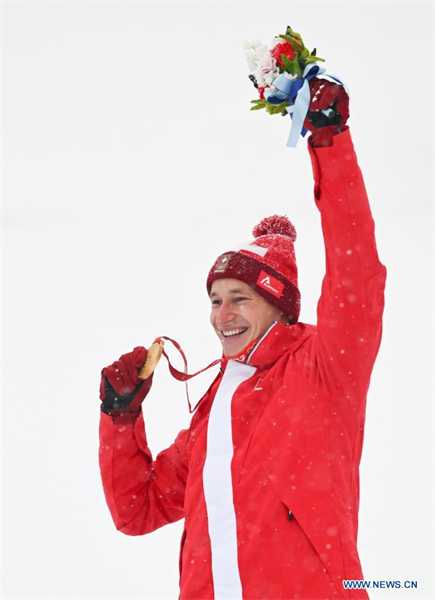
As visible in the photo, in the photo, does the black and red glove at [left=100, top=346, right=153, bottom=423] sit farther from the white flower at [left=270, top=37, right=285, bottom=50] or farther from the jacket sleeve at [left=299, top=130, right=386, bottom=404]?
the white flower at [left=270, top=37, right=285, bottom=50]

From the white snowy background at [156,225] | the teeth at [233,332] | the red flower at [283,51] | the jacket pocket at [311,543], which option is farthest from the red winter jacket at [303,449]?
the white snowy background at [156,225]

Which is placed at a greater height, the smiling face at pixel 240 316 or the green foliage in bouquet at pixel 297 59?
the green foliage in bouquet at pixel 297 59

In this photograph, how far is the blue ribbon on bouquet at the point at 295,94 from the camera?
55.8 inches

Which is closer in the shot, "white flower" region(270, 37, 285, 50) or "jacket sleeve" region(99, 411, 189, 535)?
"white flower" region(270, 37, 285, 50)

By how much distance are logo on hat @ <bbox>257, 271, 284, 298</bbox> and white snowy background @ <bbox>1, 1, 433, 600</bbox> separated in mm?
2313

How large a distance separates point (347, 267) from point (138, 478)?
870mm

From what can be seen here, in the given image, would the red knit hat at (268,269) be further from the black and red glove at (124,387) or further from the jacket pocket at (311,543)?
the jacket pocket at (311,543)

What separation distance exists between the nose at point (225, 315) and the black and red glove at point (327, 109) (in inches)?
20.4

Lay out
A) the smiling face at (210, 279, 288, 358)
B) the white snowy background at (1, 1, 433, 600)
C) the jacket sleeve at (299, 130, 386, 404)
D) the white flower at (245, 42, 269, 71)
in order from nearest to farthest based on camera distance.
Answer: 1. the jacket sleeve at (299, 130, 386, 404)
2. the white flower at (245, 42, 269, 71)
3. the smiling face at (210, 279, 288, 358)
4. the white snowy background at (1, 1, 433, 600)

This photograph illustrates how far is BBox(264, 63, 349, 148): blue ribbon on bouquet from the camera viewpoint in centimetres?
142

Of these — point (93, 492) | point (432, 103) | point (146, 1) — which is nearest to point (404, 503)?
point (93, 492)

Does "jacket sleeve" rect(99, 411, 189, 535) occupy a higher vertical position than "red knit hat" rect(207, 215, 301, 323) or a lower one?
lower

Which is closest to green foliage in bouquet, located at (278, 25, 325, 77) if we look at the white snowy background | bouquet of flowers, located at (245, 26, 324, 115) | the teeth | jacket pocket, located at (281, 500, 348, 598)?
bouquet of flowers, located at (245, 26, 324, 115)

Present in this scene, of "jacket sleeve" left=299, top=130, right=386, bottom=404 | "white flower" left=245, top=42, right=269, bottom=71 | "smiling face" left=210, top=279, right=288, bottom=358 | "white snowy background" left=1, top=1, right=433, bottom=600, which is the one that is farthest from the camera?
"white snowy background" left=1, top=1, right=433, bottom=600
